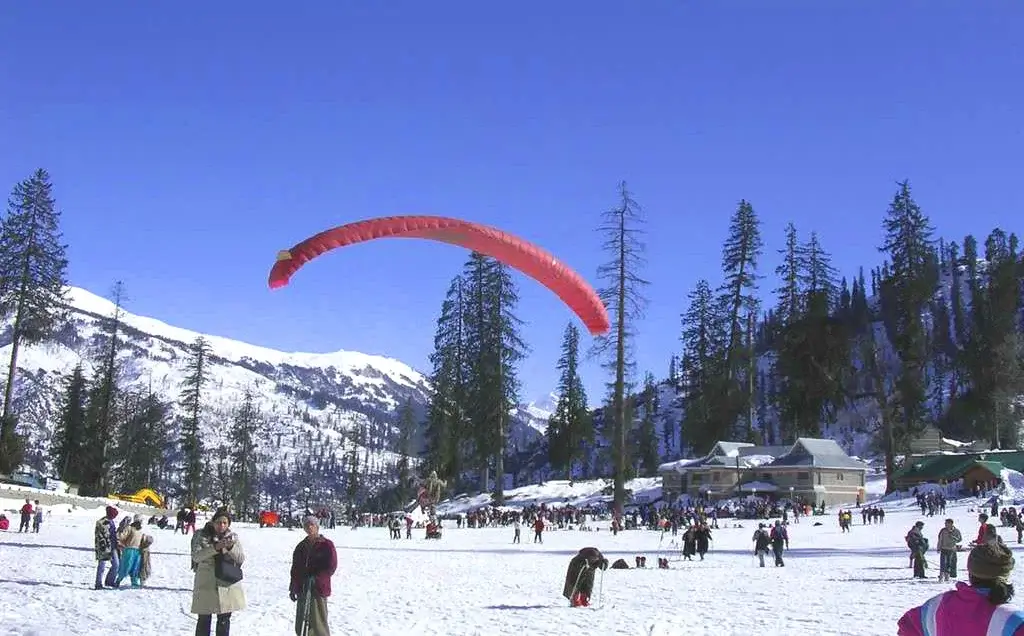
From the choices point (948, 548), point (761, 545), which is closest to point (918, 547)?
point (948, 548)

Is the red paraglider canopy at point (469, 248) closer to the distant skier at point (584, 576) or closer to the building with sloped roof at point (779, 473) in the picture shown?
the distant skier at point (584, 576)

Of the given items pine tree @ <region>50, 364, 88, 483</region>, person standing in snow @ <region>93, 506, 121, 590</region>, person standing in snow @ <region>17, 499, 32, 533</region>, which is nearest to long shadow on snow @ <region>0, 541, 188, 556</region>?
person standing in snow @ <region>17, 499, 32, 533</region>

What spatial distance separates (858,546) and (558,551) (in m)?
9.11

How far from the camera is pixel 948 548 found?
664 inches

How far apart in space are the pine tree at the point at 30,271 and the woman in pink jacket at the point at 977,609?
46.2m

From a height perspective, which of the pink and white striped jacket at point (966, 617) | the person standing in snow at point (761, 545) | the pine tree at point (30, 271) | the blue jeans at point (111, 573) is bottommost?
the blue jeans at point (111, 573)

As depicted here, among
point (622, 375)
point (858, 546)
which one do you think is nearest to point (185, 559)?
point (858, 546)

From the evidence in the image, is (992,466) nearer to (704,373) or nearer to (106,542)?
(704,373)

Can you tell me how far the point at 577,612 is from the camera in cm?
1291

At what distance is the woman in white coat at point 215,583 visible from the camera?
8.58m

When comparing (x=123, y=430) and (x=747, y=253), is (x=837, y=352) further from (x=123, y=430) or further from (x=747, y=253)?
(x=123, y=430)

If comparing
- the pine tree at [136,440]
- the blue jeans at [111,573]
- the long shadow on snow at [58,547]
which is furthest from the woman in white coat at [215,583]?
the pine tree at [136,440]

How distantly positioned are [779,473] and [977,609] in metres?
56.9

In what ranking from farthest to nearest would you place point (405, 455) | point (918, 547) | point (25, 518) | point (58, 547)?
point (405, 455) → point (25, 518) → point (58, 547) → point (918, 547)
